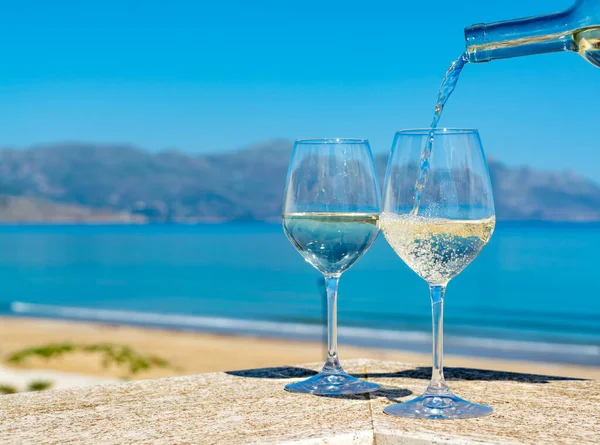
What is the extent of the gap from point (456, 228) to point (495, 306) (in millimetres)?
31474

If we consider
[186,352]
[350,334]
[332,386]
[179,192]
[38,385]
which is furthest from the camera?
[179,192]

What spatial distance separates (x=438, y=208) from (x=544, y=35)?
48 cm

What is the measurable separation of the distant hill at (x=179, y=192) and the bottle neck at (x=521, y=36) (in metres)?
131

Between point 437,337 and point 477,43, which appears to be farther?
point 477,43

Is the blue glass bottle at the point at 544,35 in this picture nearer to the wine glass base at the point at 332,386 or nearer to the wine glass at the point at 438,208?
the wine glass at the point at 438,208

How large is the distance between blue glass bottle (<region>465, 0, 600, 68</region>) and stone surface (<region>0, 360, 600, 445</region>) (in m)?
0.81

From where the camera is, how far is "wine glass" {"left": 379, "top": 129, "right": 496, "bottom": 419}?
171 centimetres

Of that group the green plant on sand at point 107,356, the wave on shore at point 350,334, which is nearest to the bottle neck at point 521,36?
the green plant on sand at point 107,356

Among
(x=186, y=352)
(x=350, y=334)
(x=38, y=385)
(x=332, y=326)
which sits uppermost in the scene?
(x=332, y=326)

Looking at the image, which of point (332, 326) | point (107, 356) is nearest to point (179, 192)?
point (107, 356)

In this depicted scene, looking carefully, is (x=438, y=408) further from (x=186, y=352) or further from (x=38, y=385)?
(x=186, y=352)

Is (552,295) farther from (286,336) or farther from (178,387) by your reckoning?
(178,387)

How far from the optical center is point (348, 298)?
3588 cm

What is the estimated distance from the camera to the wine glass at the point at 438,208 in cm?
171
